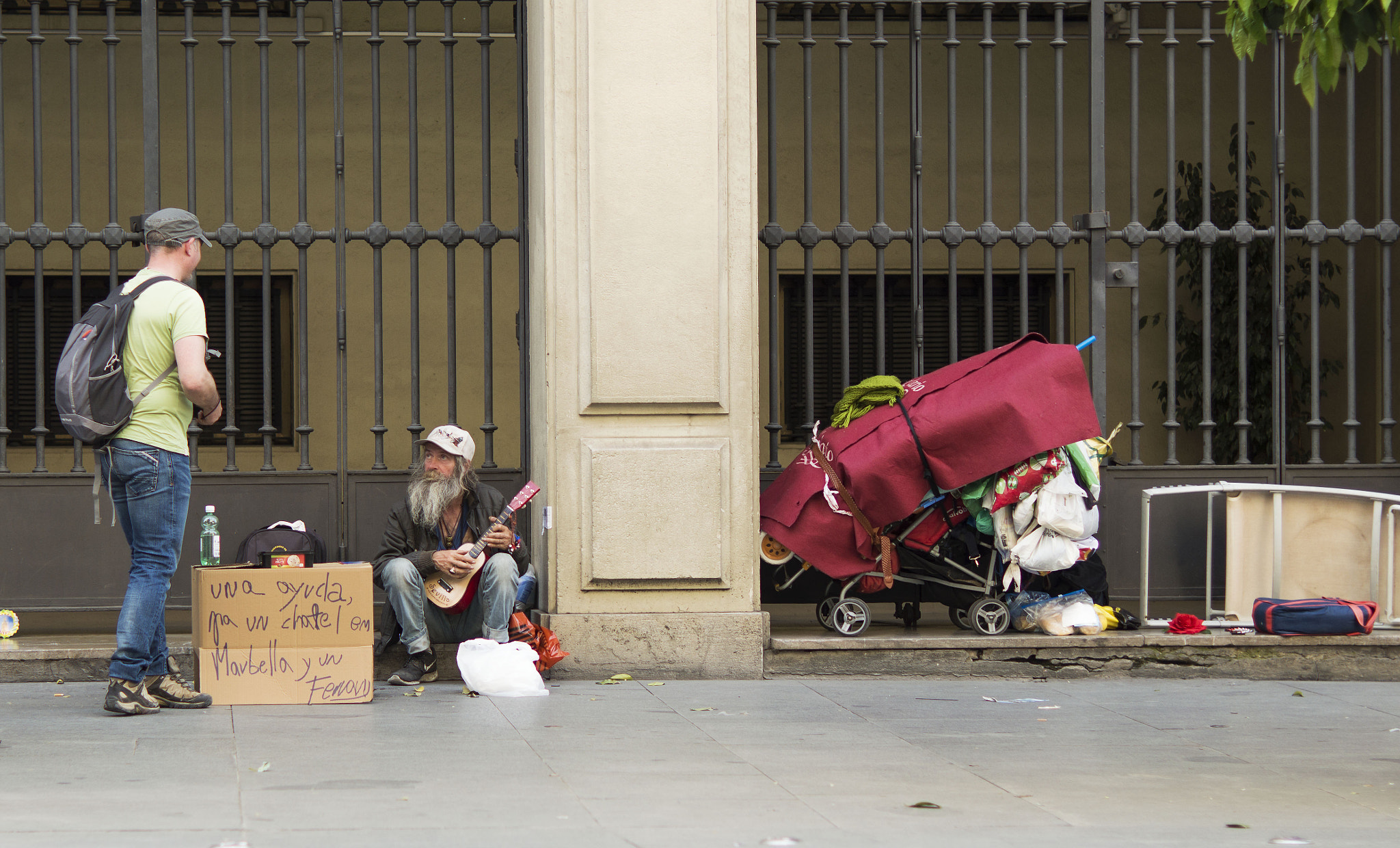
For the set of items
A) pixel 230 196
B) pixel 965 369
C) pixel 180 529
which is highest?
pixel 230 196

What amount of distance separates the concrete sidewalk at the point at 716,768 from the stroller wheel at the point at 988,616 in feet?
1.25

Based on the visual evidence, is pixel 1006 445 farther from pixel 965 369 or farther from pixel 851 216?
pixel 851 216

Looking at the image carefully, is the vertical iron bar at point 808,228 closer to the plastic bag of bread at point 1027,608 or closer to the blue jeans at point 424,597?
the plastic bag of bread at point 1027,608

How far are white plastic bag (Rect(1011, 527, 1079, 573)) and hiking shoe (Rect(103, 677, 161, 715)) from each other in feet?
12.7

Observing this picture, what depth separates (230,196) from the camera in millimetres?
7332

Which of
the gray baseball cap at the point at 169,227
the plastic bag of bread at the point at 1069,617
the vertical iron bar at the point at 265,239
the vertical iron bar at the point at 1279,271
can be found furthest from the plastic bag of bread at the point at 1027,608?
the gray baseball cap at the point at 169,227

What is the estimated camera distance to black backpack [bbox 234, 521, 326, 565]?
706 centimetres

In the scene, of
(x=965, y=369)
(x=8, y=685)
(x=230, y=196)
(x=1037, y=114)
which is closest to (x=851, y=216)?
(x=1037, y=114)

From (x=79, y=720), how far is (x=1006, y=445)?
412 cm

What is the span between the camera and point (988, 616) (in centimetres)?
718

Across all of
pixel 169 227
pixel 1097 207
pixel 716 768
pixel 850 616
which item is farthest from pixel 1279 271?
pixel 169 227

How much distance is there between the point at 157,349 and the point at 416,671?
→ 189 cm

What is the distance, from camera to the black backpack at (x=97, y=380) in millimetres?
5699

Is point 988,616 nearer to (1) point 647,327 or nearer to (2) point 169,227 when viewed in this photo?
(1) point 647,327
